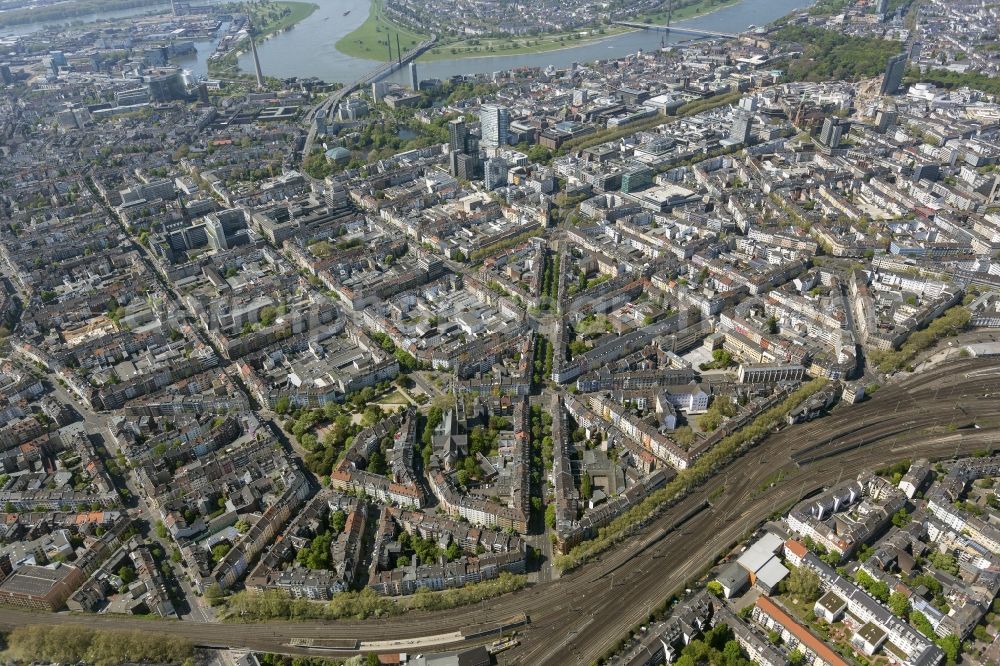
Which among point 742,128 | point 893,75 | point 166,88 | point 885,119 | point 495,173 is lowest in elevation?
point 166,88

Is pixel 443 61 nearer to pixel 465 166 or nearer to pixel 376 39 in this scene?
pixel 376 39

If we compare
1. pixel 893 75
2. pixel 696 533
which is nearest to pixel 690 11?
pixel 893 75

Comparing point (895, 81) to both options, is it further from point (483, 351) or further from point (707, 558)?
point (707, 558)

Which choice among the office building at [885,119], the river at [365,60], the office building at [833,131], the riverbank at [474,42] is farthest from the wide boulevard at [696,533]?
the riverbank at [474,42]

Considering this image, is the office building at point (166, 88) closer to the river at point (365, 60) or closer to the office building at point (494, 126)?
the river at point (365, 60)

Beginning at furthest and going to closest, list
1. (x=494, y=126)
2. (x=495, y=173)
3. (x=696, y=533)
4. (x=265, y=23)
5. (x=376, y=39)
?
(x=265, y=23), (x=376, y=39), (x=494, y=126), (x=495, y=173), (x=696, y=533)

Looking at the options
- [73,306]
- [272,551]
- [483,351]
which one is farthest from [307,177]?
[272,551]
